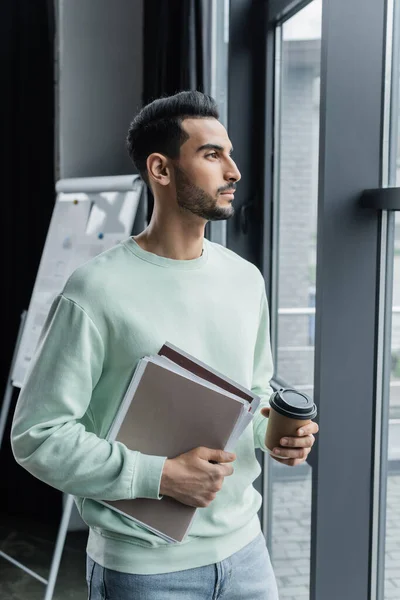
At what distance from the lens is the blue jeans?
1268mm

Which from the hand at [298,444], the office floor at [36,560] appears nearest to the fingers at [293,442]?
the hand at [298,444]

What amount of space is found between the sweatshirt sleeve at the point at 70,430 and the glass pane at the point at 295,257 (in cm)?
101

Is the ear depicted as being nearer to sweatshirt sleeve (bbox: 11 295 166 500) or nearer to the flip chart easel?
sweatshirt sleeve (bbox: 11 295 166 500)

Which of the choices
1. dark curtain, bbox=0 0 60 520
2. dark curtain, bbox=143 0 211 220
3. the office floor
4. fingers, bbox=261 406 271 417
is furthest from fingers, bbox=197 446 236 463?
dark curtain, bbox=0 0 60 520

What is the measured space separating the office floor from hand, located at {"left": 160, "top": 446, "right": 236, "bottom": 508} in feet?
6.56

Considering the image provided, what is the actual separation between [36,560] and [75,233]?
1.47 metres

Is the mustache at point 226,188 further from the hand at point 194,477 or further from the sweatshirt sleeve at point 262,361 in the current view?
the hand at point 194,477

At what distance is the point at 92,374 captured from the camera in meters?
1.26

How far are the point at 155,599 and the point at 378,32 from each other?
1.26 meters

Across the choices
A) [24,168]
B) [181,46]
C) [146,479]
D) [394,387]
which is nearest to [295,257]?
[394,387]

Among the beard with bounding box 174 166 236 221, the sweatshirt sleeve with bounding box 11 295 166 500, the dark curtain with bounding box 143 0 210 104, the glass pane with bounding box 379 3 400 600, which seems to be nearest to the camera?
the sweatshirt sleeve with bounding box 11 295 166 500

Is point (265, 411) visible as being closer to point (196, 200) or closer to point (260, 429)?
point (260, 429)

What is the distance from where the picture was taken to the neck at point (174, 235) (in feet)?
4.46

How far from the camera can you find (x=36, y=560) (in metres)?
3.30
